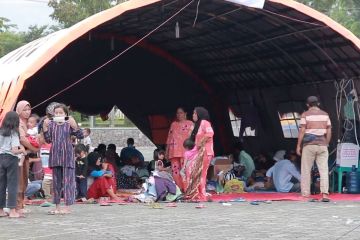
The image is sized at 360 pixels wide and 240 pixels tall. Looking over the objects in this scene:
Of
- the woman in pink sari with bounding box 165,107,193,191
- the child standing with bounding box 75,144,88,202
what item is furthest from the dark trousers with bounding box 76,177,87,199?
the woman in pink sari with bounding box 165,107,193,191

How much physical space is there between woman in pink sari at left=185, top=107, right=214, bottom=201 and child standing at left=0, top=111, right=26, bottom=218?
3229 millimetres

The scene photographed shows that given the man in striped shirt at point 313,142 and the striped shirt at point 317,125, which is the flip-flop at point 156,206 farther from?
the striped shirt at point 317,125

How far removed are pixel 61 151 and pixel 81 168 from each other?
232cm

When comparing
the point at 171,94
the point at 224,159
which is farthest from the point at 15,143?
the point at 171,94

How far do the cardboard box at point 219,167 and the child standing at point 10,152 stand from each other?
5.79 meters

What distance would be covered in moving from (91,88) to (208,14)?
18.2ft

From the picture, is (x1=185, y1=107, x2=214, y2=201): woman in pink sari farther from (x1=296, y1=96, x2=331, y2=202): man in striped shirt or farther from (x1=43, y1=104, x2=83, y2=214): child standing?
(x1=43, y1=104, x2=83, y2=214): child standing

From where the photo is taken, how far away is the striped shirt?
1209 centimetres

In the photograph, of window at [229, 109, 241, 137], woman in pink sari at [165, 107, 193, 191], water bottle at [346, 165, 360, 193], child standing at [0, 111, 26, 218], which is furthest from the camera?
window at [229, 109, 241, 137]

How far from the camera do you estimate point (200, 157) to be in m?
11.7

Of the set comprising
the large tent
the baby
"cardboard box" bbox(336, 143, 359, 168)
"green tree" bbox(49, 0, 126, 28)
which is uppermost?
"green tree" bbox(49, 0, 126, 28)

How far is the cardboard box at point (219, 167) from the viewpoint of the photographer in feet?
47.9

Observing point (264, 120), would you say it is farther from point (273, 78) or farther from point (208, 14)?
point (208, 14)

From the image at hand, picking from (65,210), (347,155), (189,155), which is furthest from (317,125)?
(65,210)
